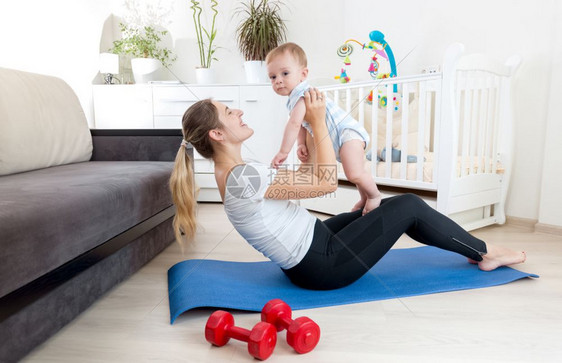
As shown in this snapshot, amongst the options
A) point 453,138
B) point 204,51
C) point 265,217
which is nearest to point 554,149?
point 453,138

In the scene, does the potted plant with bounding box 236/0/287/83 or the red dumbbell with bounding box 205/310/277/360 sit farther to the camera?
the potted plant with bounding box 236/0/287/83

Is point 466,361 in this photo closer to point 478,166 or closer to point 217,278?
point 217,278

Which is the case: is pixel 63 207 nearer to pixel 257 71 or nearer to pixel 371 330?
pixel 371 330

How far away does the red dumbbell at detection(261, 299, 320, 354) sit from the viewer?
1088 millimetres

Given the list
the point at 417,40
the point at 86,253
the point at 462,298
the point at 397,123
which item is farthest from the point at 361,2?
the point at 86,253

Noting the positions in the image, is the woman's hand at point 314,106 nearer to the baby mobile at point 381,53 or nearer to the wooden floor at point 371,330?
the wooden floor at point 371,330

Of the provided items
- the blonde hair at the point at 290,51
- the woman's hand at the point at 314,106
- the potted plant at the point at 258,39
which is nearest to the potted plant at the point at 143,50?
the potted plant at the point at 258,39

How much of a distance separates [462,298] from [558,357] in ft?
1.27

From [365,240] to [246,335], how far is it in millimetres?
524

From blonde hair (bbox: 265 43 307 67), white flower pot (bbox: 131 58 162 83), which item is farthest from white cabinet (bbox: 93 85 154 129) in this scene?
blonde hair (bbox: 265 43 307 67)

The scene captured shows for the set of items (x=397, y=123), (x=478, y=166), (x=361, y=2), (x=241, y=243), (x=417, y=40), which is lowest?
(x=241, y=243)

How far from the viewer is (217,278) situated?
1569 mm

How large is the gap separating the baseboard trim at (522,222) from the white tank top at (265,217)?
165 cm

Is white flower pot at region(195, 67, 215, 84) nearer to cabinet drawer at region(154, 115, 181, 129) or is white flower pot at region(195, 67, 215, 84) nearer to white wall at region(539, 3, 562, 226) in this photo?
cabinet drawer at region(154, 115, 181, 129)
